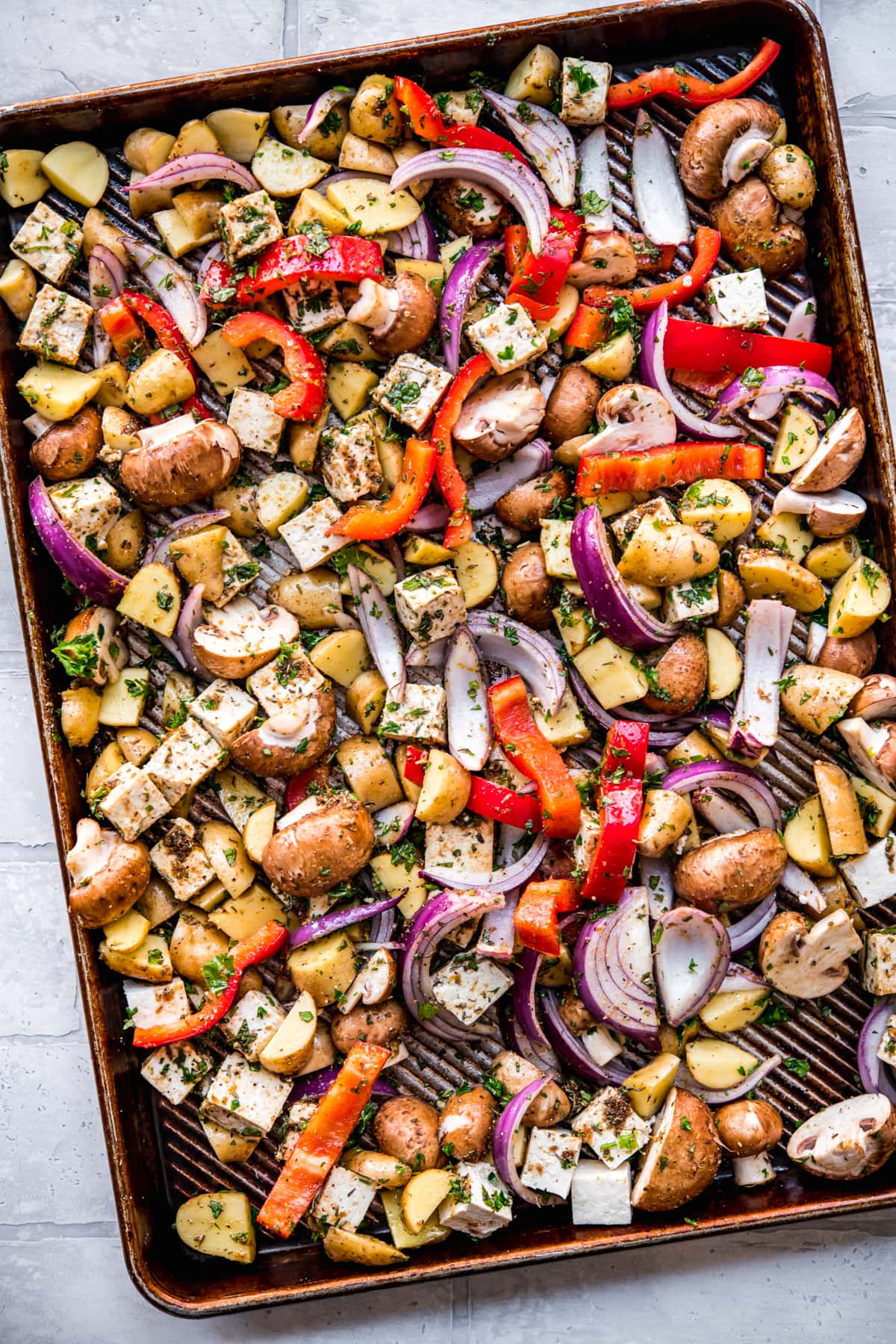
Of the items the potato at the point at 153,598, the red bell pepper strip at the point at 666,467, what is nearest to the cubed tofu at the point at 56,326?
the potato at the point at 153,598

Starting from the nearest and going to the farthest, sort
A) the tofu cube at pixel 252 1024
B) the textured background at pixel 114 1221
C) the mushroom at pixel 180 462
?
1. the mushroom at pixel 180 462
2. the tofu cube at pixel 252 1024
3. the textured background at pixel 114 1221

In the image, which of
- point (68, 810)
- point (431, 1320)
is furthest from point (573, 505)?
point (431, 1320)

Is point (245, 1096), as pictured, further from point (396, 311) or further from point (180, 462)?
point (396, 311)

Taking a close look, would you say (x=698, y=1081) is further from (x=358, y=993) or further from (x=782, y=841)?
(x=358, y=993)

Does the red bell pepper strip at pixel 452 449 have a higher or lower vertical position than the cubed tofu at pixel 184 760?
higher

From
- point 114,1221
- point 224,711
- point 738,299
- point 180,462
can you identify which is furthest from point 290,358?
point 114,1221

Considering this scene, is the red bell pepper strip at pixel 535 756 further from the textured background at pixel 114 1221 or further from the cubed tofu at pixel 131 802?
the textured background at pixel 114 1221

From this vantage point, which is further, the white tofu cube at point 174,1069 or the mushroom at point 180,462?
the white tofu cube at point 174,1069
